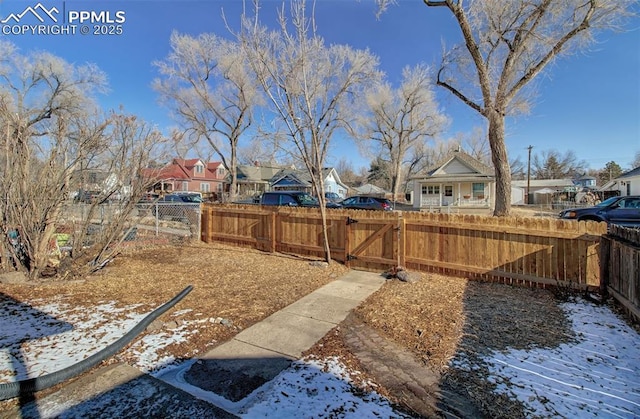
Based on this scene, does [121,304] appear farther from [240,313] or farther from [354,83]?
[354,83]

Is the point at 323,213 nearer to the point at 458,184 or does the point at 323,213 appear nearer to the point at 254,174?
the point at 458,184

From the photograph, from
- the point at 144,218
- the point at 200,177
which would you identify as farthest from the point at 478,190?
the point at 200,177

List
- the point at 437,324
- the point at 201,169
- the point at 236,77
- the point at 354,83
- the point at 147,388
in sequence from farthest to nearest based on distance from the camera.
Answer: the point at 201,169
the point at 236,77
the point at 354,83
the point at 437,324
the point at 147,388

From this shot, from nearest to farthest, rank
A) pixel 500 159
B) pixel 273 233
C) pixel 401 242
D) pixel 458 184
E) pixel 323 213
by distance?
1. pixel 401 242
2. pixel 323 213
3. pixel 273 233
4. pixel 500 159
5. pixel 458 184

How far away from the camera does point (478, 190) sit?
27016 millimetres

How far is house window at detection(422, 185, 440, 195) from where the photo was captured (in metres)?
28.8

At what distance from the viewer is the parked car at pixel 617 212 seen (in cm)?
1224

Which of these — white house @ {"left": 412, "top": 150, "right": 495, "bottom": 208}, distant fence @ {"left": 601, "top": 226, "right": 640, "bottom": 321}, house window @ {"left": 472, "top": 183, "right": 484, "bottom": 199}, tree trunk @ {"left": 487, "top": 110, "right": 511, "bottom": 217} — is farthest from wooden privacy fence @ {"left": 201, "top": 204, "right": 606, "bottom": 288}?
house window @ {"left": 472, "top": 183, "right": 484, "bottom": 199}

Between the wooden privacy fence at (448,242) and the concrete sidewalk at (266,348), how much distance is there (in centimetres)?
192

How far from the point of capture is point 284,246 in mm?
8578

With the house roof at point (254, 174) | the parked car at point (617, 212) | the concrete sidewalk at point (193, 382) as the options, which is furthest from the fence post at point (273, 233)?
the house roof at point (254, 174)

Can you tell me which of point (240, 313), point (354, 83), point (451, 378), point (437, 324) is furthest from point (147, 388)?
point (354, 83)

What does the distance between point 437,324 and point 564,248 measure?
3.13 meters

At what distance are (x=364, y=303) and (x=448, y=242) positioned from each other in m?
2.55
